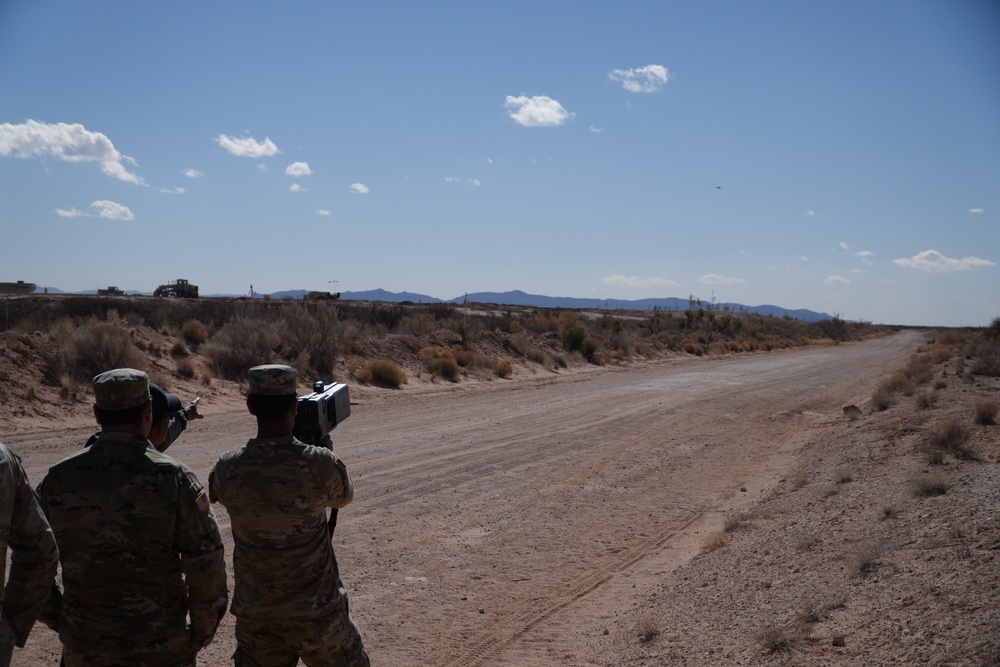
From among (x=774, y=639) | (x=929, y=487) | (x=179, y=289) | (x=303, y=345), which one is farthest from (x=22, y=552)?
(x=179, y=289)

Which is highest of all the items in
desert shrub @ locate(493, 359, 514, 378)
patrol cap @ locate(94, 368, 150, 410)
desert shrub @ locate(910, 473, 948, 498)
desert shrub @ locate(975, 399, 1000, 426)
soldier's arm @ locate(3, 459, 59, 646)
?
patrol cap @ locate(94, 368, 150, 410)

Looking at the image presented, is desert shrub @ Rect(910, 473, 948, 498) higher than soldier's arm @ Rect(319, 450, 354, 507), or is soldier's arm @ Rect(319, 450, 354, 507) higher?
soldier's arm @ Rect(319, 450, 354, 507)

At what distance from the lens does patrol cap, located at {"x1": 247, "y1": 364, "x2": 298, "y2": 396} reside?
3594mm

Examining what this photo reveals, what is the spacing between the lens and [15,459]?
3.08 m

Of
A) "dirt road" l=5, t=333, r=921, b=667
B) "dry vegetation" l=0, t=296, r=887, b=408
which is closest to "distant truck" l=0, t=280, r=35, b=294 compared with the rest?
"dry vegetation" l=0, t=296, r=887, b=408

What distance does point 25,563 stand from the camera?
3.02 meters

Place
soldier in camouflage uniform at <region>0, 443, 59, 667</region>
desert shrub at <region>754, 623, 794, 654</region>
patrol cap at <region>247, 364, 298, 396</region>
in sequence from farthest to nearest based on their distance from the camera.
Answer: desert shrub at <region>754, 623, 794, 654</region>, patrol cap at <region>247, 364, 298, 396</region>, soldier in camouflage uniform at <region>0, 443, 59, 667</region>

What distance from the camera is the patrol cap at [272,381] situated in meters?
3.59

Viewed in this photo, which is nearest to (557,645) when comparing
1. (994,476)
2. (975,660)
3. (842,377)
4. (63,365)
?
(975,660)

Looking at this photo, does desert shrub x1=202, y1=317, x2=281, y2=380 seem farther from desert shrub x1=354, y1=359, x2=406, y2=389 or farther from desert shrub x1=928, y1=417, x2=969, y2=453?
desert shrub x1=928, y1=417, x2=969, y2=453

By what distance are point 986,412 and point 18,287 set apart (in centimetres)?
6671

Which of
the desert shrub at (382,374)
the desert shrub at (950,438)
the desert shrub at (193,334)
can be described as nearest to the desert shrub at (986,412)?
the desert shrub at (950,438)

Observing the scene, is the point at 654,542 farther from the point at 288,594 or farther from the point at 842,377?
the point at 842,377

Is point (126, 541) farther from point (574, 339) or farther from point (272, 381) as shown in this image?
point (574, 339)
